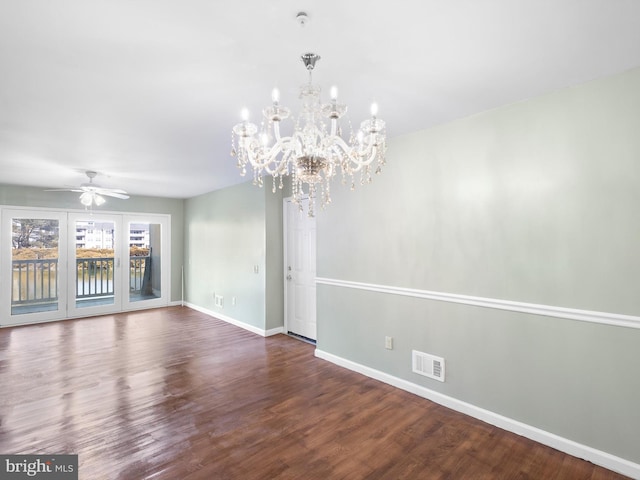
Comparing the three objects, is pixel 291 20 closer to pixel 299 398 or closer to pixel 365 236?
pixel 365 236

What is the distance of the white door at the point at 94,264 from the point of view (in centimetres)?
604

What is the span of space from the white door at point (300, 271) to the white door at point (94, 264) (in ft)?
13.0

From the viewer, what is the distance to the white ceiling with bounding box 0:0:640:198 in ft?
4.67

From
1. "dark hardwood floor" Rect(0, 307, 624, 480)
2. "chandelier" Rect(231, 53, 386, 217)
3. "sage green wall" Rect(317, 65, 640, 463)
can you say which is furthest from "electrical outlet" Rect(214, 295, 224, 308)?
"chandelier" Rect(231, 53, 386, 217)

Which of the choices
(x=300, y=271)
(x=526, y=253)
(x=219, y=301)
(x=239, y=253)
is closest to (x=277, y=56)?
→ (x=526, y=253)

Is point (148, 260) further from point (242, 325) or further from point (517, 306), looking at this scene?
point (517, 306)

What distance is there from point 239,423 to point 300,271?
2478 millimetres

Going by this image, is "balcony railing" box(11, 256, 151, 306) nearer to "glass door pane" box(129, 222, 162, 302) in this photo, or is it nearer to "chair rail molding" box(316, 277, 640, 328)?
"glass door pane" box(129, 222, 162, 302)

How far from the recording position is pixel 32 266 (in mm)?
5707

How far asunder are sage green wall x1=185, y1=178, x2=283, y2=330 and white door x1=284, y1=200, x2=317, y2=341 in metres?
0.15

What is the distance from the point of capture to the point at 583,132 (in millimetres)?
2105

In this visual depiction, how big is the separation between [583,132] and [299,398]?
120 inches

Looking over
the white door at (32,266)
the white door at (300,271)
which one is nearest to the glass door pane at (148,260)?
the white door at (32,266)

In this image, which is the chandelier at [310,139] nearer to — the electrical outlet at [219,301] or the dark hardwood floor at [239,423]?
the dark hardwood floor at [239,423]
